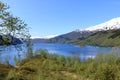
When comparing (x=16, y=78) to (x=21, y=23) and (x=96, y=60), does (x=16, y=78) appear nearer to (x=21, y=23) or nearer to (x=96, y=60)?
(x=21, y=23)

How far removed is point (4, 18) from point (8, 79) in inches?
455

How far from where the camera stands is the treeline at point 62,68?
1500 inches

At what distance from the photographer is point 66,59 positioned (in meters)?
71.2

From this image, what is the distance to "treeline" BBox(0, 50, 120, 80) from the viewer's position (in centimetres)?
3809

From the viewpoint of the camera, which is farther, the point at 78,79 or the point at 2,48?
the point at 78,79

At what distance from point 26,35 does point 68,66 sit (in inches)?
1613

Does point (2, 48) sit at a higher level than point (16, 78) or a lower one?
higher

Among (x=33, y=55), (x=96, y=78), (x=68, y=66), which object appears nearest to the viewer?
(x=96, y=78)

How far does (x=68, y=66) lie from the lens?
67438 mm

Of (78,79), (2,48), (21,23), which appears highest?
(21,23)

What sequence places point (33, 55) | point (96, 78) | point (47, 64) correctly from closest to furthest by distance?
point (96, 78) < point (47, 64) < point (33, 55)

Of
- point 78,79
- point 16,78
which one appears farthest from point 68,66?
point 16,78

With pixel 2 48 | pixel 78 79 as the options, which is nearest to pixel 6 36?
pixel 2 48

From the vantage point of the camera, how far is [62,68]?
62.5m
